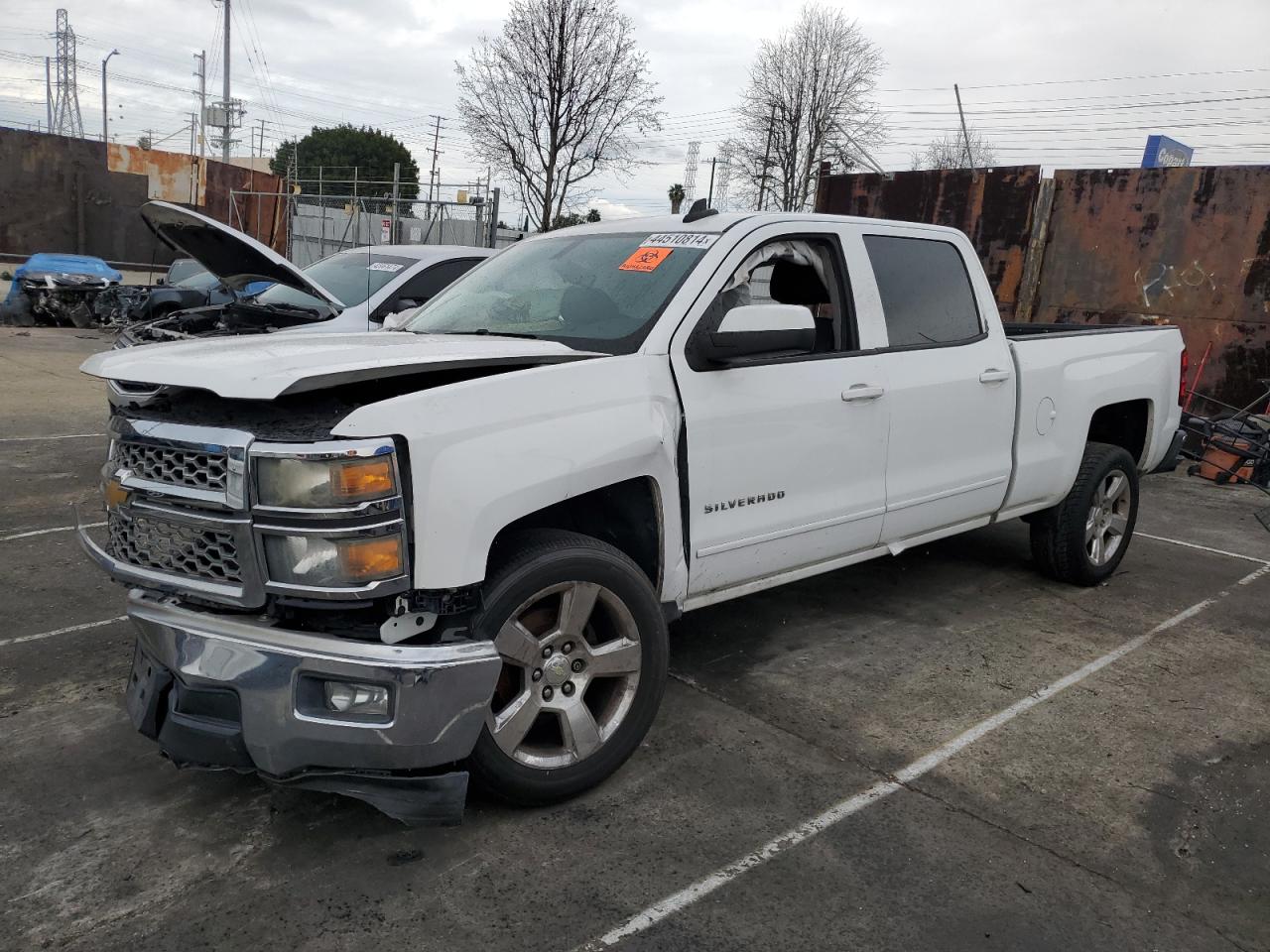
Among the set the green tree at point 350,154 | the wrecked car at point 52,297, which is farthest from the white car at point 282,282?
the green tree at point 350,154

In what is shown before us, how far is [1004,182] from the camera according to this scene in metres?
12.8

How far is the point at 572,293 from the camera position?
151 inches

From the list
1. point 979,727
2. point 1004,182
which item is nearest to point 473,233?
point 1004,182

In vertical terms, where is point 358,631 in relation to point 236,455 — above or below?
below

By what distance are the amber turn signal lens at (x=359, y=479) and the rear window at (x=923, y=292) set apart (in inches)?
98.5

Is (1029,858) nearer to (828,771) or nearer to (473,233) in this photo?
(828,771)

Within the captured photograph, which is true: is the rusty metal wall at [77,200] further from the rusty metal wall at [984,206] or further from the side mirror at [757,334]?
the side mirror at [757,334]

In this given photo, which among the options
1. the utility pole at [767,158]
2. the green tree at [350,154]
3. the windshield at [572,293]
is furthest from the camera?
the green tree at [350,154]

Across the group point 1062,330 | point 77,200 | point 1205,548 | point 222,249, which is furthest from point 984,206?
point 77,200

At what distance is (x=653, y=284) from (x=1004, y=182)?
10.8m

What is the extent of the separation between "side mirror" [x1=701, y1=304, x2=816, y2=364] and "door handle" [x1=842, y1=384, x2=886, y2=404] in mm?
485

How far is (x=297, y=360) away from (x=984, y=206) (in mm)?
12152

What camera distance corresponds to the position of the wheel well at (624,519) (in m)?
3.26

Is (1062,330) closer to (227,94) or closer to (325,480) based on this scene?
(325,480)
